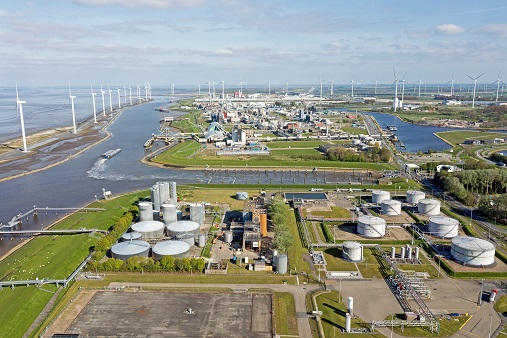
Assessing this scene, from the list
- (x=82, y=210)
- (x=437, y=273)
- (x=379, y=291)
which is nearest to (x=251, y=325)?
(x=379, y=291)

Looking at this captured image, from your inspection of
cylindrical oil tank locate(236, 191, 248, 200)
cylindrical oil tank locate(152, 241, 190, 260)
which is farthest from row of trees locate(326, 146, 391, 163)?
cylindrical oil tank locate(152, 241, 190, 260)

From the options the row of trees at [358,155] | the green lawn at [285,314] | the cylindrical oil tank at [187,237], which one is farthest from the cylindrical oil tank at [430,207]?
the row of trees at [358,155]

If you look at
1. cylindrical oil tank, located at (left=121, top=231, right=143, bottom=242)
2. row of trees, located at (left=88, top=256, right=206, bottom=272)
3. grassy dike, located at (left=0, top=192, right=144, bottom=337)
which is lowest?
grassy dike, located at (left=0, top=192, right=144, bottom=337)

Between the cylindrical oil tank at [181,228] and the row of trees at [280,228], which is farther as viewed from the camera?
the cylindrical oil tank at [181,228]

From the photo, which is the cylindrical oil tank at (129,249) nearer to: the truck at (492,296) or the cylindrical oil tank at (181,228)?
the cylindrical oil tank at (181,228)

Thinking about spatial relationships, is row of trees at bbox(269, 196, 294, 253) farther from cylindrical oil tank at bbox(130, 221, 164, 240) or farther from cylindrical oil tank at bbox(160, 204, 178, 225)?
cylindrical oil tank at bbox(130, 221, 164, 240)

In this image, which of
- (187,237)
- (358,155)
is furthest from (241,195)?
(358,155)
